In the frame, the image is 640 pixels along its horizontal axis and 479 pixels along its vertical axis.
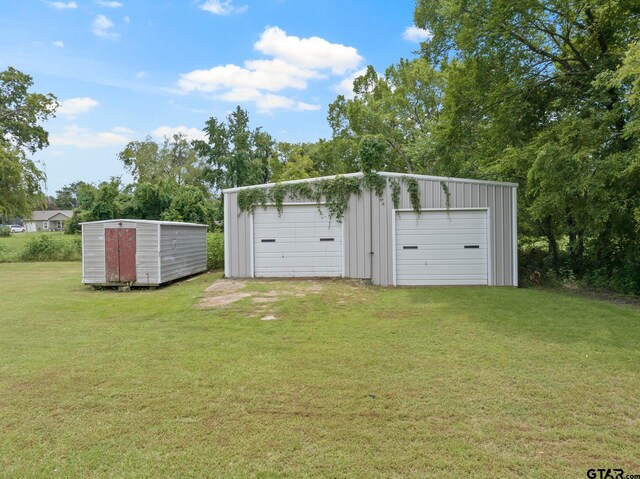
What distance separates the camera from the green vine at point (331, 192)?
10.3m

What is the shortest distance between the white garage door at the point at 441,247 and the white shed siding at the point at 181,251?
601 centimetres

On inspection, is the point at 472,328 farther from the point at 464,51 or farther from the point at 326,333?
the point at 464,51

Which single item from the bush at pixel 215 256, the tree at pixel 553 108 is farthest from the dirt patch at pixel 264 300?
the bush at pixel 215 256

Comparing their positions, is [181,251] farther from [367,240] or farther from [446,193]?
[446,193]

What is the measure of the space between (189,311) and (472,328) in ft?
15.4

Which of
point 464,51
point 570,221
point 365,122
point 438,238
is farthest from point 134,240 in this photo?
point 365,122

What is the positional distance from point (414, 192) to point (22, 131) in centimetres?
3103

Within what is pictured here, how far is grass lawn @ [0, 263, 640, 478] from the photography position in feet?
8.38

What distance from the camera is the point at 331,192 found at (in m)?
10.8

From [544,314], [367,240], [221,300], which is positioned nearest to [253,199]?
[367,240]

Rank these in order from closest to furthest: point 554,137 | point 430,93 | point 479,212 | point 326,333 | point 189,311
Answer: point 326,333 → point 189,311 → point 554,137 → point 479,212 → point 430,93

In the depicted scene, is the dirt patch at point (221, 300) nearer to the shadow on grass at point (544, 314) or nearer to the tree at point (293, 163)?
the shadow on grass at point (544, 314)

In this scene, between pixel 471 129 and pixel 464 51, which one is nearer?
pixel 464 51

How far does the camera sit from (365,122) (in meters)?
24.4
